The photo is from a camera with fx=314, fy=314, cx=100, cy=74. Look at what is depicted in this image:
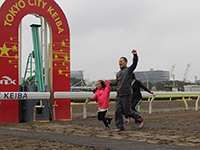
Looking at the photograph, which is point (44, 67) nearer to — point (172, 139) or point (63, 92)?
point (63, 92)

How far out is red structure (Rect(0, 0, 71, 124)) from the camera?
9734 mm

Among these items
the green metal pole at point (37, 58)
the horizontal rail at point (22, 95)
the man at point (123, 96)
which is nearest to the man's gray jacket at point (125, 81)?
the man at point (123, 96)

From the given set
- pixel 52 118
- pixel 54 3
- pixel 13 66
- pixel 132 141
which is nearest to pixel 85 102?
pixel 52 118

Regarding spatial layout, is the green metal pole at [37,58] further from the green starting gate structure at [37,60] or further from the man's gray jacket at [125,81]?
the man's gray jacket at [125,81]

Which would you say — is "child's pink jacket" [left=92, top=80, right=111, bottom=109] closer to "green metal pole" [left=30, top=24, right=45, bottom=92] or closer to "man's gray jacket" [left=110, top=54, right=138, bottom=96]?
"man's gray jacket" [left=110, top=54, right=138, bottom=96]

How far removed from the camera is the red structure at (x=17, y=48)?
383 inches

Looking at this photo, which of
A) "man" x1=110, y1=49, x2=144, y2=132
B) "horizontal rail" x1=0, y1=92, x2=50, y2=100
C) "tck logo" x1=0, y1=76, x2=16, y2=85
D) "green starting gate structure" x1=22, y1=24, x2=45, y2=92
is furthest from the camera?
"green starting gate structure" x1=22, y1=24, x2=45, y2=92

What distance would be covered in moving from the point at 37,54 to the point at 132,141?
22.6ft

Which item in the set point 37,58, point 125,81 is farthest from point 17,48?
point 125,81

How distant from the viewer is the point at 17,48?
996 centimetres

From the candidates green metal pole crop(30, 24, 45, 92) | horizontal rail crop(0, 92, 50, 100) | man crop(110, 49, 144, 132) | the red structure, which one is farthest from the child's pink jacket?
green metal pole crop(30, 24, 45, 92)

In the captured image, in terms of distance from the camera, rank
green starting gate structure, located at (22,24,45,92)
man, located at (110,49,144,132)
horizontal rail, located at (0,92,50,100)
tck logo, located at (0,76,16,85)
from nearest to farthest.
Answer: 1. man, located at (110,49,144,132)
2. horizontal rail, located at (0,92,50,100)
3. tck logo, located at (0,76,16,85)
4. green starting gate structure, located at (22,24,45,92)

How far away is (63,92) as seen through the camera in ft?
34.3

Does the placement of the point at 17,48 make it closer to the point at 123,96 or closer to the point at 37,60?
the point at 37,60
